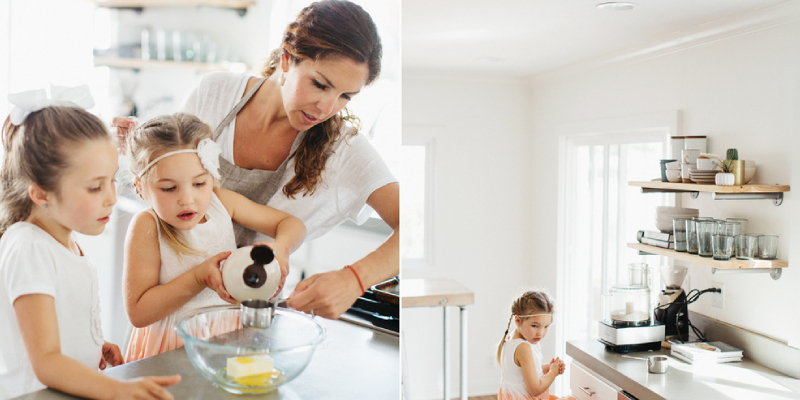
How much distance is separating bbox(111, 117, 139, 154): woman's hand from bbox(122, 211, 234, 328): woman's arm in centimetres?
10

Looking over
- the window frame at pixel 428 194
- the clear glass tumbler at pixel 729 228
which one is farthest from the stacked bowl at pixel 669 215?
the window frame at pixel 428 194

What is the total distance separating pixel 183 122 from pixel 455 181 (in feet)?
11.2

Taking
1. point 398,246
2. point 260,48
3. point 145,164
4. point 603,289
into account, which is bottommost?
point 603,289

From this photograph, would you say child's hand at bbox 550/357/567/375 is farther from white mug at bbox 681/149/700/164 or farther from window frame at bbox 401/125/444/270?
window frame at bbox 401/125/444/270

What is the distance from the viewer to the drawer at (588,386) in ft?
8.53

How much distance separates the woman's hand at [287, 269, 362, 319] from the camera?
3.33 ft

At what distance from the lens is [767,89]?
8.04 ft

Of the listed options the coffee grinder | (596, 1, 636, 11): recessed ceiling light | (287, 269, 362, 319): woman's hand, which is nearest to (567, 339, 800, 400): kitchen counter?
the coffee grinder

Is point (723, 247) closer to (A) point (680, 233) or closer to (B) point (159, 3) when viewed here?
(A) point (680, 233)

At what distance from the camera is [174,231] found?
0.90 m

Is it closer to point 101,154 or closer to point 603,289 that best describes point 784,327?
point 603,289

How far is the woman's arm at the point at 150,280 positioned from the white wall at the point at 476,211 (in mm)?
3285

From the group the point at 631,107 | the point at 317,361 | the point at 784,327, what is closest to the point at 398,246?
the point at 317,361

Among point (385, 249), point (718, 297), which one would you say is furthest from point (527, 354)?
point (385, 249)
